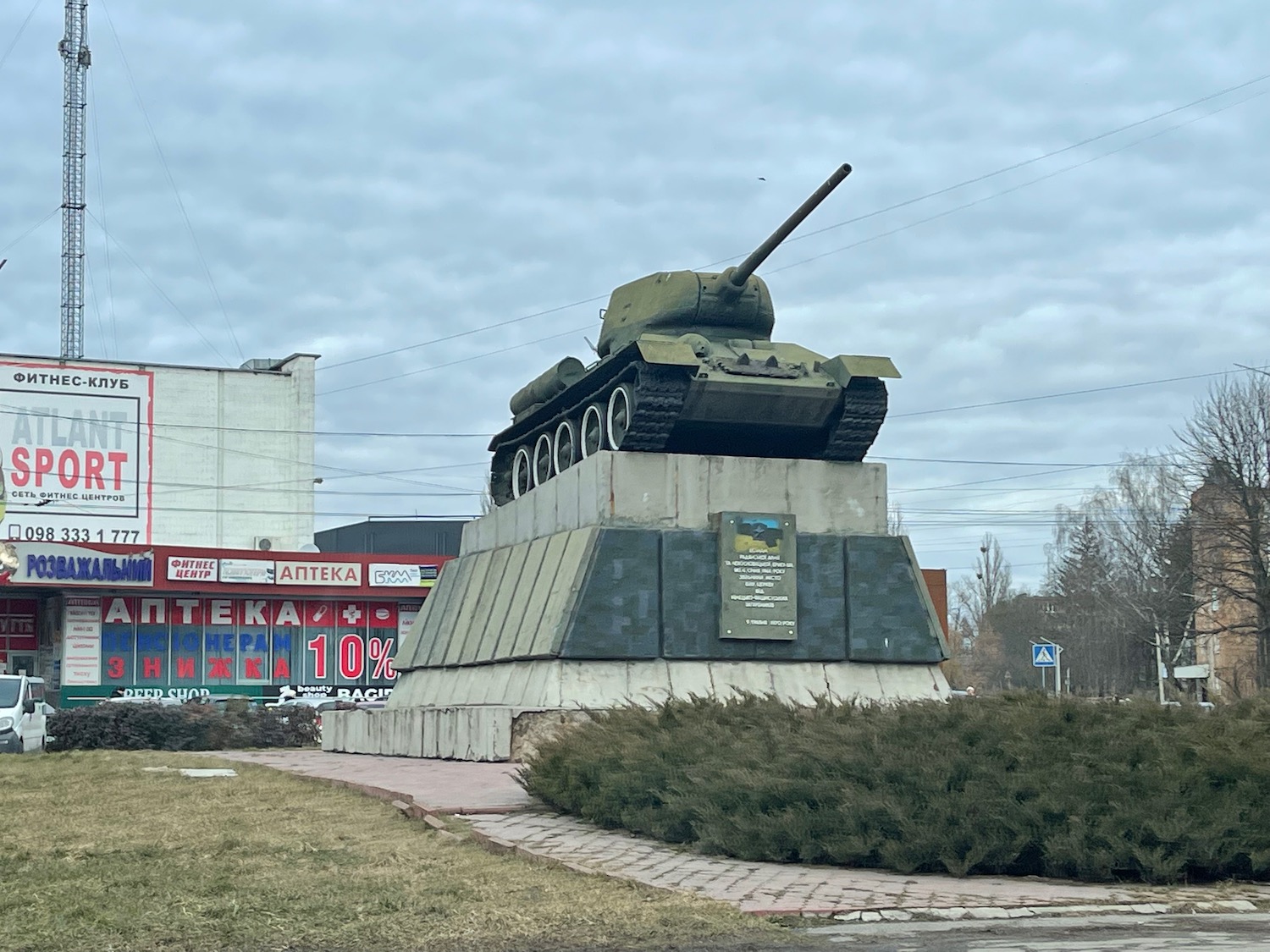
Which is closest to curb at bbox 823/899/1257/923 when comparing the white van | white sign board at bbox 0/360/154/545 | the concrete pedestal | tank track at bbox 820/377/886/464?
the concrete pedestal

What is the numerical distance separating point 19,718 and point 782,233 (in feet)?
41.7

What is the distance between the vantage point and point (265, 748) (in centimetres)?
2584

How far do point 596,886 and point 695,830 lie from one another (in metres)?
1.73

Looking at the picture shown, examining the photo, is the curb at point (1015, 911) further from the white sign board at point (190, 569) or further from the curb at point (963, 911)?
the white sign board at point (190, 569)

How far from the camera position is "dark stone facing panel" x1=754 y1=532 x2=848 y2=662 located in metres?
19.5

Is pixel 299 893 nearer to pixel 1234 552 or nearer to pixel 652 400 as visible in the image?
pixel 652 400

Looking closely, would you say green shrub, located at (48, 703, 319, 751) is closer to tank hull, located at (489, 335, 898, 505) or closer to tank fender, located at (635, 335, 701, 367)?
tank hull, located at (489, 335, 898, 505)

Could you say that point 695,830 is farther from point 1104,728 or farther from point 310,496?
point 310,496

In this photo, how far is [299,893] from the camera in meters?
8.20

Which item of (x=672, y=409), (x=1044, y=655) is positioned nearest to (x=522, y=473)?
(x=672, y=409)

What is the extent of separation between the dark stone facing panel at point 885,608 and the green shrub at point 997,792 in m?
9.22

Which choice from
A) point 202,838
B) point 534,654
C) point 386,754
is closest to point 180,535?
point 386,754

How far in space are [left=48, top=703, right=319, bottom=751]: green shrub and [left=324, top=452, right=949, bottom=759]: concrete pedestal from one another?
546cm

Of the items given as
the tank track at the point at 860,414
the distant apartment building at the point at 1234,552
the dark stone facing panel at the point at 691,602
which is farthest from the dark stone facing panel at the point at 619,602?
the distant apartment building at the point at 1234,552
